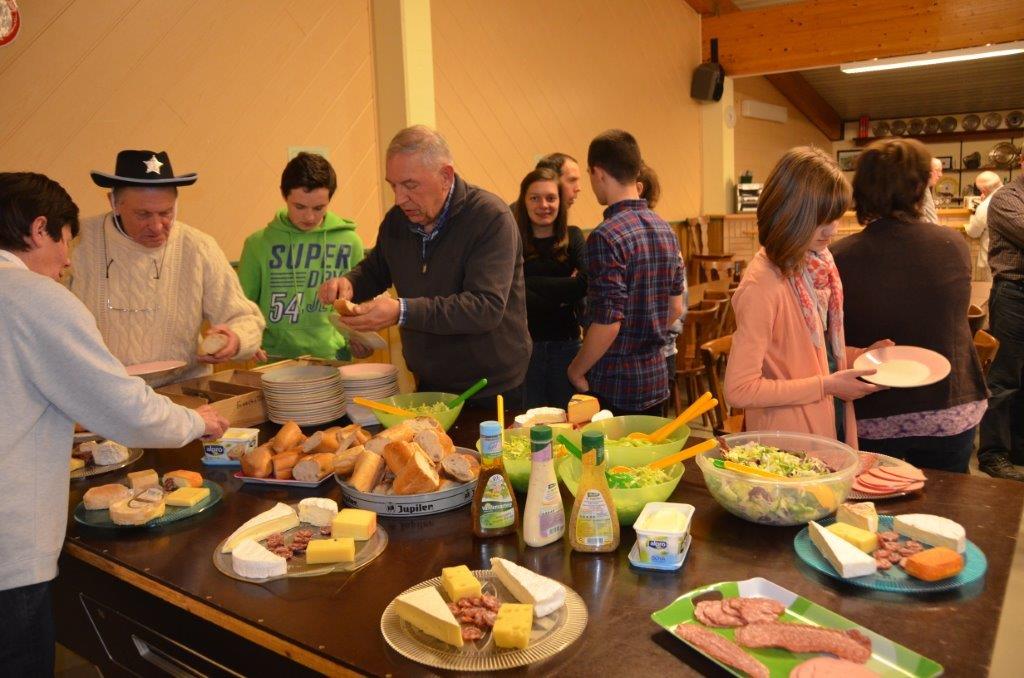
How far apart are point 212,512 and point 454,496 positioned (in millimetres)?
590

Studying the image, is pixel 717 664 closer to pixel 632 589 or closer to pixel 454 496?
pixel 632 589

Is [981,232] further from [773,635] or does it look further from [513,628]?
[513,628]

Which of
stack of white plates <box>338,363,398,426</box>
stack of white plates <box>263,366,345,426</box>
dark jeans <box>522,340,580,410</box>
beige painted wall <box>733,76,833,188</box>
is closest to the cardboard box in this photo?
stack of white plates <box>263,366,345,426</box>

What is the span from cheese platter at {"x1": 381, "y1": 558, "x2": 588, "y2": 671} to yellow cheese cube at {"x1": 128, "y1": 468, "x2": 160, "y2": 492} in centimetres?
90

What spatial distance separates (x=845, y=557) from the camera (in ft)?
4.50

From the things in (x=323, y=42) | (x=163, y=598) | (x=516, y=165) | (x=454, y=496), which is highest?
(x=323, y=42)

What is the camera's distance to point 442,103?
507 cm

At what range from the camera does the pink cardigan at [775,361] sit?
2.02m

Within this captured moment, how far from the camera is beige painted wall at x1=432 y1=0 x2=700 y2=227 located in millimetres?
5246

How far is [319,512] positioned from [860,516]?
3.65ft

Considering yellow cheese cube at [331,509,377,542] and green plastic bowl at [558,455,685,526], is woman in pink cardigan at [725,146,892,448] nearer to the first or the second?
green plastic bowl at [558,455,685,526]

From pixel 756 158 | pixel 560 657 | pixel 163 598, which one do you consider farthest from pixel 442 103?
pixel 756 158

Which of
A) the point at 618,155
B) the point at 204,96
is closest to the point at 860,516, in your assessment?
the point at 618,155

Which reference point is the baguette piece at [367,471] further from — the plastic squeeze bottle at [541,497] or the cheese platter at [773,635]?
the cheese platter at [773,635]
